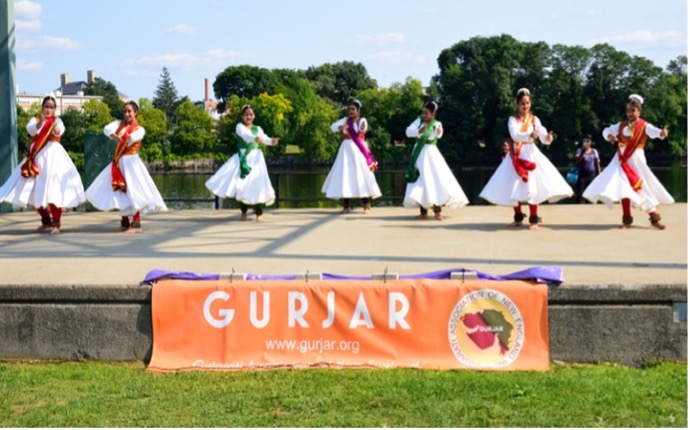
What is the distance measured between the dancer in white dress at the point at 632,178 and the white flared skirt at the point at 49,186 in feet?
22.2

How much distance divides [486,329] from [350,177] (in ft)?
24.7

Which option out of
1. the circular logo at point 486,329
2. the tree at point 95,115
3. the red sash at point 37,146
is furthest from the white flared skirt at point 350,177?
the tree at point 95,115

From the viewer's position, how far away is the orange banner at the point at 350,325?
654cm

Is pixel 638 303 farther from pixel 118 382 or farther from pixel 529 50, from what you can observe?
pixel 529 50

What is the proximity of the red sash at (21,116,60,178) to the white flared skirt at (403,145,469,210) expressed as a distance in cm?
507

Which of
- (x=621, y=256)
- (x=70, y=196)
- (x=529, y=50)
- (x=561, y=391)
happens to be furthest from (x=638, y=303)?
(x=529, y=50)

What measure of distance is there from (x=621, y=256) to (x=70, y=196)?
7.11m

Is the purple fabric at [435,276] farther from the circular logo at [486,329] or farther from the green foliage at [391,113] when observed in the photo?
the green foliage at [391,113]

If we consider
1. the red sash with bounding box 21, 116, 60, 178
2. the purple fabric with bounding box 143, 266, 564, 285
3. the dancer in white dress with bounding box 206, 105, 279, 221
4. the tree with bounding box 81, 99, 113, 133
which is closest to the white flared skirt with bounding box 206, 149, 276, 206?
the dancer in white dress with bounding box 206, 105, 279, 221

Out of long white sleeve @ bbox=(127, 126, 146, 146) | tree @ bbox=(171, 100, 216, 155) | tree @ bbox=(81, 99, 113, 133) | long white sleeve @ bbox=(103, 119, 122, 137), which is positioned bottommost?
long white sleeve @ bbox=(127, 126, 146, 146)

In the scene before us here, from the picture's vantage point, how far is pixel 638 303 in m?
6.54

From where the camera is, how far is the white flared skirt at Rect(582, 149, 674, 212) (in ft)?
35.6

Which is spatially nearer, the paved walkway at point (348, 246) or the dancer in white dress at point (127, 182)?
the paved walkway at point (348, 246)

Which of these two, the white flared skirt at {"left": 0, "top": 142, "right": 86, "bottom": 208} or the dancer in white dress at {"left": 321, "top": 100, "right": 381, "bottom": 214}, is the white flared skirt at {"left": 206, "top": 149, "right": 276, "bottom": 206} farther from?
the white flared skirt at {"left": 0, "top": 142, "right": 86, "bottom": 208}
